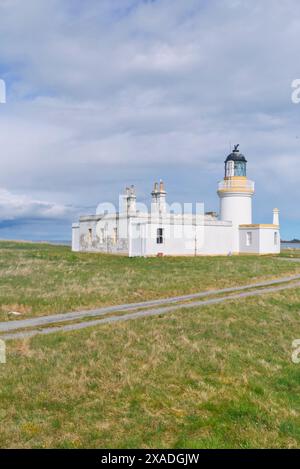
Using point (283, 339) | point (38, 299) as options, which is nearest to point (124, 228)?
point (38, 299)

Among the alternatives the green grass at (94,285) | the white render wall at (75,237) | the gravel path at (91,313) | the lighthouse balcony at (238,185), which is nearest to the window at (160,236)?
the lighthouse balcony at (238,185)

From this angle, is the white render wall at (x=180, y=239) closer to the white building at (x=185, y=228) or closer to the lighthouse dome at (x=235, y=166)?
the white building at (x=185, y=228)

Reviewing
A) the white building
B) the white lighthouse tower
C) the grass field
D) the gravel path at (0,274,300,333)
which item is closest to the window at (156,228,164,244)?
the white building

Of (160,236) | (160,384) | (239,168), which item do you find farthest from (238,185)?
(160,384)

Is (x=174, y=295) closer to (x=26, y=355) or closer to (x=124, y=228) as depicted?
(x=26, y=355)

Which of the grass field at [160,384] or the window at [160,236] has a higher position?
the window at [160,236]

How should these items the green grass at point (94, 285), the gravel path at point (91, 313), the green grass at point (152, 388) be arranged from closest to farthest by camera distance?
the green grass at point (152, 388)
the gravel path at point (91, 313)
the green grass at point (94, 285)

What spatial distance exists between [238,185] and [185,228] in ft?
25.6

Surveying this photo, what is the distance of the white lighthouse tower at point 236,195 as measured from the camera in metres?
45.4

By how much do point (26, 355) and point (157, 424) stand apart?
3919 millimetres

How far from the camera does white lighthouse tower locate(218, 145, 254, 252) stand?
45.4 m

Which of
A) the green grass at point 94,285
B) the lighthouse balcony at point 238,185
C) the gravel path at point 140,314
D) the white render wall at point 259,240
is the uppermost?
the lighthouse balcony at point 238,185

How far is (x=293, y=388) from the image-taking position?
843 cm

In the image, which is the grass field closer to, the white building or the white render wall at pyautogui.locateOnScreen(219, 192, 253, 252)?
the white building
